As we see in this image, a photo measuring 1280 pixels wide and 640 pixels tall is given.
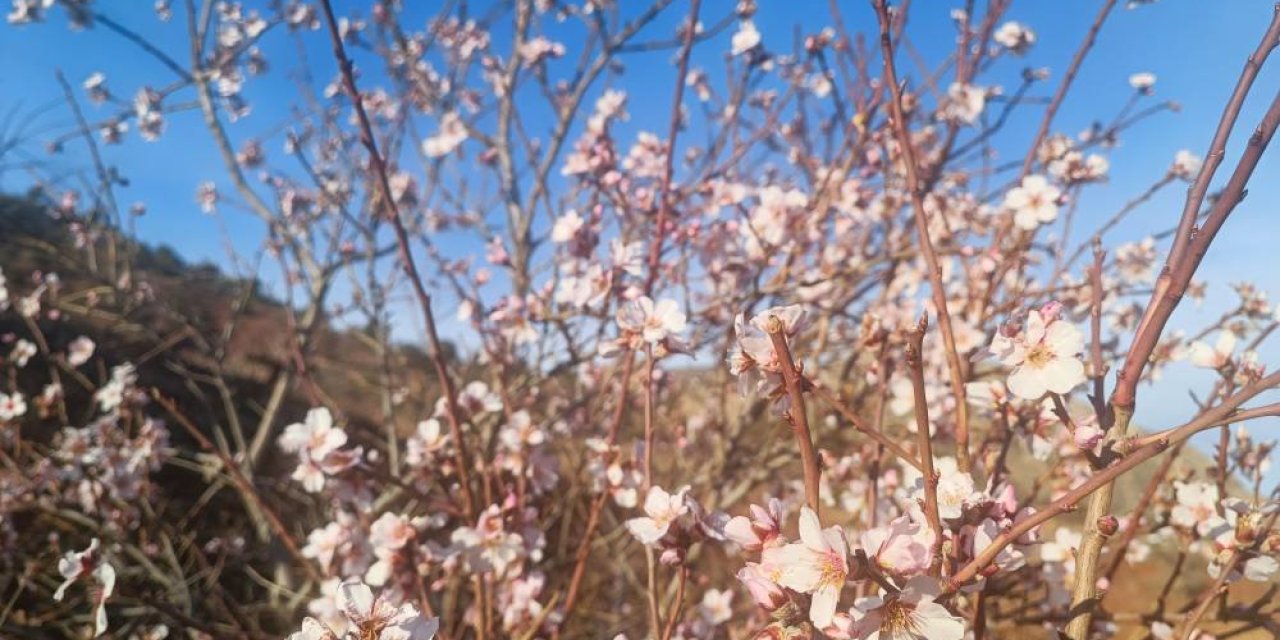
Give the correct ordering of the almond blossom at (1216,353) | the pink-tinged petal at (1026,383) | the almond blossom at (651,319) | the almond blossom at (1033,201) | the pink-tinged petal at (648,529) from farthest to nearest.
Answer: the almond blossom at (1033,201) < the almond blossom at (1216,353) < the almond blossom at (651,319) < the pink-tinged petal at (648,529) < the pink-tinged petal at (1026,383)

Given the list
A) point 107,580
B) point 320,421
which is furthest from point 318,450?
point 107,580

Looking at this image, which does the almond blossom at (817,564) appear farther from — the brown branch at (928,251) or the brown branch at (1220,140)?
the brown branch at (1220,140)

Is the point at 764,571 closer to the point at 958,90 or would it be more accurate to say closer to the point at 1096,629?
the point at 1096,629

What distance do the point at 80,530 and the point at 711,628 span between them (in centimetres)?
434

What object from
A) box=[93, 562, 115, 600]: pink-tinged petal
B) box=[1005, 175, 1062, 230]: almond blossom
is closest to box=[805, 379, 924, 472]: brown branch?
box=[93, 562, 115, 600]: pink-tinged petal

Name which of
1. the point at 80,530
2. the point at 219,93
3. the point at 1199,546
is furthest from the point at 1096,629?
the point at 80,530

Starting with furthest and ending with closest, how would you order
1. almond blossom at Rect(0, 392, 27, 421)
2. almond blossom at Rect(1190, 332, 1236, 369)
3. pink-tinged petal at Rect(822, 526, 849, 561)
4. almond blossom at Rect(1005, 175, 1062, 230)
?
almond blossom at Rect(0, 392, 27, 421) < almond blossom at Rect(1005, 175, 1062, 230) < almond blossom at Rect(1190, 332, 1236, 369) < pink-tinged petal at Rect(822, 526, 849, 561)

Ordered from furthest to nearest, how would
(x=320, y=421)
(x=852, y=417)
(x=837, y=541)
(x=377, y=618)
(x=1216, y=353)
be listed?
(x=320, y=421), (x=1216, y=353), (x=377, y=618), (x=852, y=417), (x=837, y=541)

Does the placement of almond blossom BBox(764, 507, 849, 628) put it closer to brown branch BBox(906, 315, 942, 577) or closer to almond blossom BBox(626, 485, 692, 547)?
brown branch BBox(906, 315, 942, 577)

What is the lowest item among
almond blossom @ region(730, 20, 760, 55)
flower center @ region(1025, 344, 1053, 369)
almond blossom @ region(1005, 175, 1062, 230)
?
flower center @ region(1025, 344, 1053, 369)

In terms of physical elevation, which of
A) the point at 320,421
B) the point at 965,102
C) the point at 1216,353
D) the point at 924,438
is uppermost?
the point at 965,102

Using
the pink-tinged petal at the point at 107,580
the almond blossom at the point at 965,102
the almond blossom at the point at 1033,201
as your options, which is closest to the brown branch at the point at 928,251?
the almond blossom at the point at 1033,201

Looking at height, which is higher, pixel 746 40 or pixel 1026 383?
pixel 746 40

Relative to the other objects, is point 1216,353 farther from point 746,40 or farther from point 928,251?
point 746,40
